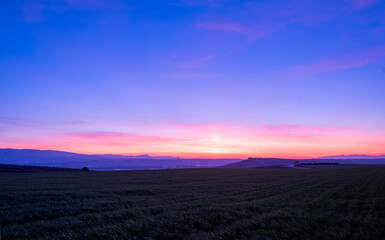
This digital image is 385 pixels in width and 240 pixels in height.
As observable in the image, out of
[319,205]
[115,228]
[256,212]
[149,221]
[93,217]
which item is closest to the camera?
[115,228]

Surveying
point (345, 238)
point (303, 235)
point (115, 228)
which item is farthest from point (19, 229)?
point (345, 238)

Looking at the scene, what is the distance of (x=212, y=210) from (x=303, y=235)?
462 cm

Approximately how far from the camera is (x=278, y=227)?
9.03m

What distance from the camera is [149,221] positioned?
9555 mm

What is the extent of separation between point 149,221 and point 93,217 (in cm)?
279

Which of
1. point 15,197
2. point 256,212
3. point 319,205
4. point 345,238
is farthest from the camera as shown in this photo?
point 15,197

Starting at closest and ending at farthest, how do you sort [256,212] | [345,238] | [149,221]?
1. [345,238]
2. [149,221]
3. [256,212]

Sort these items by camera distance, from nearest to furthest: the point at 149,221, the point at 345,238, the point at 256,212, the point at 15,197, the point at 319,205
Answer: the point at 345,238 → the point at 149,221 → the point at 256,212 → the point at 319,205 → the point at 15,197

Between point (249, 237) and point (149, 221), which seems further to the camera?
point (149, 221)

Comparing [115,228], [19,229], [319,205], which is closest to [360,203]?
[319,205]

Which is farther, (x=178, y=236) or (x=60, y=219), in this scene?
(x=60, y=219)

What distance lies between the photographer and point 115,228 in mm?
8539

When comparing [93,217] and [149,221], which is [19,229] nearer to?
[93,217]

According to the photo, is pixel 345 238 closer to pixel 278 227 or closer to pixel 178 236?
pixel 278 227
